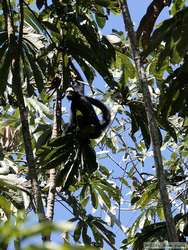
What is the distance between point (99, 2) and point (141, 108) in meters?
0.78

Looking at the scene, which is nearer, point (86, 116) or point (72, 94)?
point (86, 116)

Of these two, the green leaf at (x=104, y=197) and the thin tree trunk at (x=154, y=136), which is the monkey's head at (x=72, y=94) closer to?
the green leaf at (x=104, y=197)

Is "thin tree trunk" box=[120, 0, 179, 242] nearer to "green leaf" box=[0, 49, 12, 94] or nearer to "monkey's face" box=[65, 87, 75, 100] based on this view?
"green leaf" box=[0, 49, 12, 94]

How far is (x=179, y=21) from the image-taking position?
2256 mm

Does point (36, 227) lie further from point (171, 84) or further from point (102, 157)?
point (102, 157)

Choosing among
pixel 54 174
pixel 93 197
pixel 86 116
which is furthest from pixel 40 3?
pixel 93 197

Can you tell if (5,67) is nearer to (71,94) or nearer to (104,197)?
(71,94)

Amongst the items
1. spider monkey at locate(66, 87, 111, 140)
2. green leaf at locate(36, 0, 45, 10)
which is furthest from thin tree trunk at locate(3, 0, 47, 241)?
spider monkey at locate(66, 87, 111, 140)

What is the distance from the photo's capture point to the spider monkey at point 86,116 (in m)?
3.52

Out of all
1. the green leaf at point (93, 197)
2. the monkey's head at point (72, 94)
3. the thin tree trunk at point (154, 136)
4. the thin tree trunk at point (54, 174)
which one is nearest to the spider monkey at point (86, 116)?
the monkey's head at point (72, 94)

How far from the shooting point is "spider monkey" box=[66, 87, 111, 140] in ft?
11.6

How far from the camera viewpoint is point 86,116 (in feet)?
13.0

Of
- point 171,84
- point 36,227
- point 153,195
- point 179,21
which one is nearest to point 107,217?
point 153,195

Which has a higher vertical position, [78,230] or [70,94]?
[70,94]
